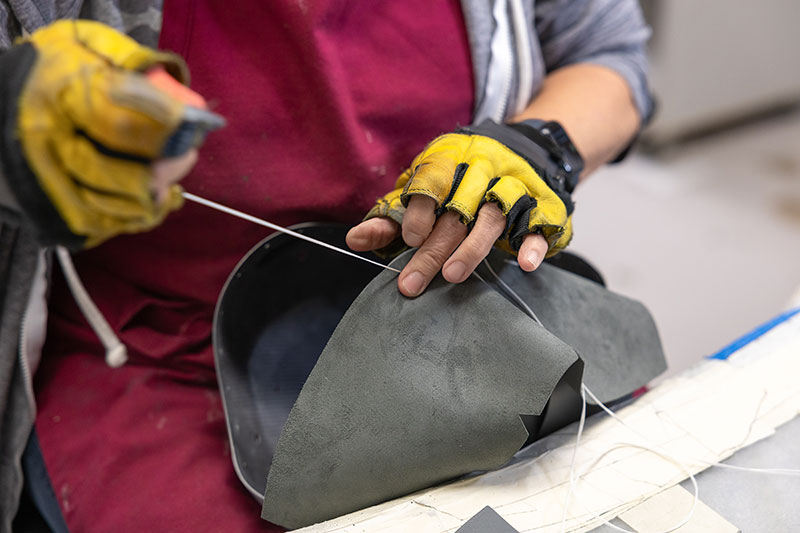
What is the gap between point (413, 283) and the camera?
535mm

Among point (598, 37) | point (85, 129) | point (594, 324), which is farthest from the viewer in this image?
point (598, 37)

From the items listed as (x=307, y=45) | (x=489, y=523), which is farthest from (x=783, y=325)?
(x=307, y=45)

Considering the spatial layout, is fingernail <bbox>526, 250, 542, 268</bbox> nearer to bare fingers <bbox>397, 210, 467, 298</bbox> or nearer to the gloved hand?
bare fingers <bbox>397, 210, 467, 298</bbox>

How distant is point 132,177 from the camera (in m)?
0.36

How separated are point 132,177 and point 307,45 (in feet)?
1.05

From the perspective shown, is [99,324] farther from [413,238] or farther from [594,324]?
[594,324]

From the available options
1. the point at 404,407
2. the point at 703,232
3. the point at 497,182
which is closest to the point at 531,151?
the point at 497,182

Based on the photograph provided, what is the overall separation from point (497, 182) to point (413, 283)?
0.38ft

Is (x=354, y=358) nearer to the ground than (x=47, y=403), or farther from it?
farther from it

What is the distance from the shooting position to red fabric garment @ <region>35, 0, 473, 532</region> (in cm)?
61

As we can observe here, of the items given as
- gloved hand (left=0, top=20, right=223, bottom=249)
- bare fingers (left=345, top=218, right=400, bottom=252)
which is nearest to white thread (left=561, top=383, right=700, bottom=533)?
bare fingers (left=345, top=218, right=400, bottom=252)

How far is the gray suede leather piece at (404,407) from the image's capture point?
1.66 feet

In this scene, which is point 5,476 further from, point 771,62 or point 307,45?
point 771,62

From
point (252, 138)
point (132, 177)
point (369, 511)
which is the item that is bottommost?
point (369, 511)
